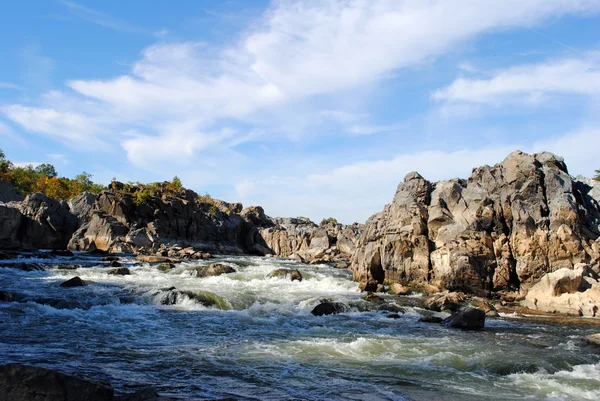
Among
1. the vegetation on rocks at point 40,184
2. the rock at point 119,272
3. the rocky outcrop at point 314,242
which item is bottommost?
the rock at point 119,272

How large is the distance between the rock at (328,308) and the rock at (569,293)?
10.4m

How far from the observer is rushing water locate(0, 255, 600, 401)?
10.4 m

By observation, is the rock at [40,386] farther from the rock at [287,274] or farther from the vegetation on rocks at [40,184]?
the vegetation on rocks at [40,184]

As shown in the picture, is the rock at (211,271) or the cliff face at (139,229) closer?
the rock at (211,271)

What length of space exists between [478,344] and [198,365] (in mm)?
9925

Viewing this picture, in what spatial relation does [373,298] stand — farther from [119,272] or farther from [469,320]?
[119,272]

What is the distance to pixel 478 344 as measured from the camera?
51.0 feet

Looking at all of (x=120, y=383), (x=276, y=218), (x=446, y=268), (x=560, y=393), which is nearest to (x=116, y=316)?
(x=120, y=383)

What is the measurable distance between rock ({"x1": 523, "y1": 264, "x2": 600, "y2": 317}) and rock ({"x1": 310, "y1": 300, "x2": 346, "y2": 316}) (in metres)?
10.4

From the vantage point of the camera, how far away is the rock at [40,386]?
634 centimetres

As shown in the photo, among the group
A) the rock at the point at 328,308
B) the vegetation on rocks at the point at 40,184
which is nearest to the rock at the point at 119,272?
the rock at the point at 328,308

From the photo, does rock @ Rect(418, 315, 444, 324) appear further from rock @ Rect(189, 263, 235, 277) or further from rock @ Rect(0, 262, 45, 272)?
rock @ Rect(0, 262, 45, 272)

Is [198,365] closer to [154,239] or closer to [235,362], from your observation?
[235,362]

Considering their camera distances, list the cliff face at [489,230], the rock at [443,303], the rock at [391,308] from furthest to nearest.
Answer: the cliff face at [489,230] < the rock at [443,303] < the rock at [391,308]
